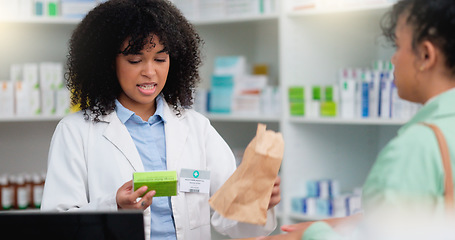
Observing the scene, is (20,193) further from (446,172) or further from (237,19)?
(446,172)

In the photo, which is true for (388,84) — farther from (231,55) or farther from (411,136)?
(411,136)

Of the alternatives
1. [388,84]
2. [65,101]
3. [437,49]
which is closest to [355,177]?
[388,84]

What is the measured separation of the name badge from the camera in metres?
1.71

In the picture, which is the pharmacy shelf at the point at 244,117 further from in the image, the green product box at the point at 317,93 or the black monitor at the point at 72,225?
the black monitor at the point at 72,225

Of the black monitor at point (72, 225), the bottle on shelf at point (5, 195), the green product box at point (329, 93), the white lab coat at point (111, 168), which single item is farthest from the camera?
the bottle on shelf at point (5, 195)

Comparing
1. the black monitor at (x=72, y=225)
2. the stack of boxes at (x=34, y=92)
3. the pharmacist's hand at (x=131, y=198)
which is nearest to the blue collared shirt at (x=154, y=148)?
the pharmacist's hand at (x=131, y=198)

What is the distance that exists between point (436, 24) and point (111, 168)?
40.3 inches

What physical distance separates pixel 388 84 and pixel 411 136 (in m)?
2.06

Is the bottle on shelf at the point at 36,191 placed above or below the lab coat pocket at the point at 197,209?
below

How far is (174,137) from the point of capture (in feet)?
5.88

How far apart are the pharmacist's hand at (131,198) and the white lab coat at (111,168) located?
10 cm

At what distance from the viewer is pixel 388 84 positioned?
300cm

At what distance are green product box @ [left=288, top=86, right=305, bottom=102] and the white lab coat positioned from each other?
1.44m

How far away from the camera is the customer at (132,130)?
1.69 metres
